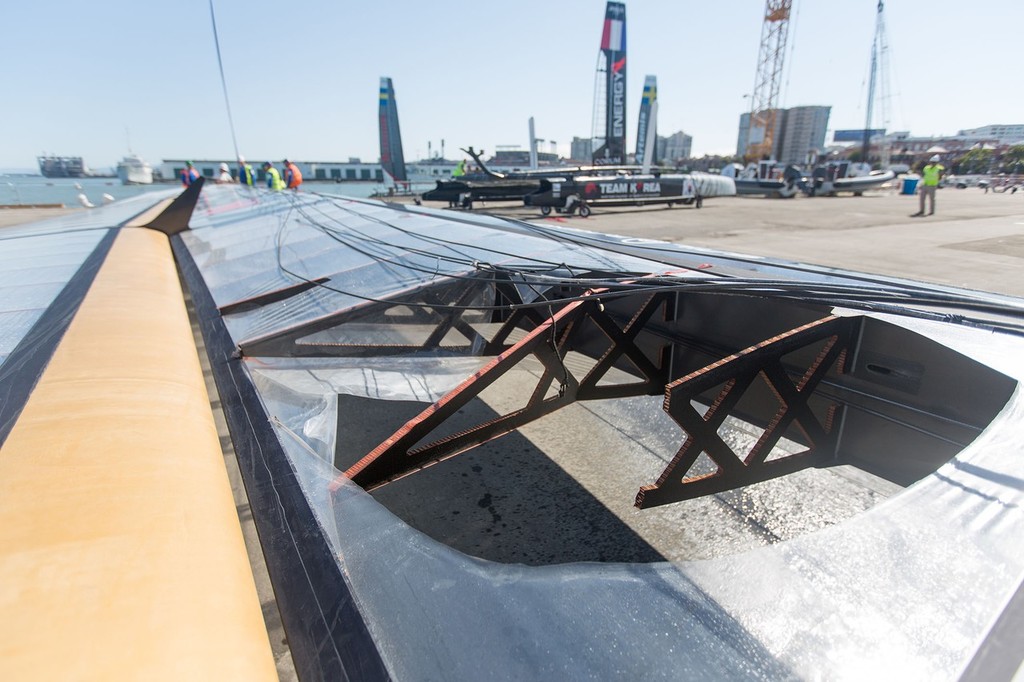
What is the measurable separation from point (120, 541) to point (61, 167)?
9817cm

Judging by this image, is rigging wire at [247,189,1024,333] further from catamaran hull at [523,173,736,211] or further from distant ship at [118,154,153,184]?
distant ship at [118,154,153,184]

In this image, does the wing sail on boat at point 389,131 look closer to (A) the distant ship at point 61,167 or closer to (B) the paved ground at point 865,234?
(B) the paved ground at point 865,234

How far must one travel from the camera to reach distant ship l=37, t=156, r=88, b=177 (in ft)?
232

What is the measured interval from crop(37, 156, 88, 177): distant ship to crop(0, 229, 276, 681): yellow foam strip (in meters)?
95.0

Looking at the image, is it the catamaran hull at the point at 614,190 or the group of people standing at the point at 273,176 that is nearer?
the group of people standing at the point at 273,176

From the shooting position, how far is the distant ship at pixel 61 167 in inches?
2785

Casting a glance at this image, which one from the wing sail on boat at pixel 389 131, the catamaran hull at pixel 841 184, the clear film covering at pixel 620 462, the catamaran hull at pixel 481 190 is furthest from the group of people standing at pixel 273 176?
the catamaran hull at pixel 841 184

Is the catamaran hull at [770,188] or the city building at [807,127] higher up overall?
the city building at [807,127]

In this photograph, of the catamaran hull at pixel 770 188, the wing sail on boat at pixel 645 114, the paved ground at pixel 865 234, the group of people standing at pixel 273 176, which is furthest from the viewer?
the wing sail on boat at pixel 645 114

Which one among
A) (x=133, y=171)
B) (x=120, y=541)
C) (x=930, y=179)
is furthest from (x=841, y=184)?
(x=133, y=171)

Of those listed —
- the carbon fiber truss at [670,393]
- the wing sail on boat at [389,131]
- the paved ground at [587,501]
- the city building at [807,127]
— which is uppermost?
the city building at [807,127]

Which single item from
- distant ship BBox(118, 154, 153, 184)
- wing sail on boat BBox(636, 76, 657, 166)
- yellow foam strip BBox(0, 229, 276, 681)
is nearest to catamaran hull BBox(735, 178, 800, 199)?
wing sail on boat BBox(636, 76, 657, 166)

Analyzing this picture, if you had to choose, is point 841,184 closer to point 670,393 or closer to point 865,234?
point 865,234

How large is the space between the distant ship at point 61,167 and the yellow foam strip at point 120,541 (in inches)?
3742
